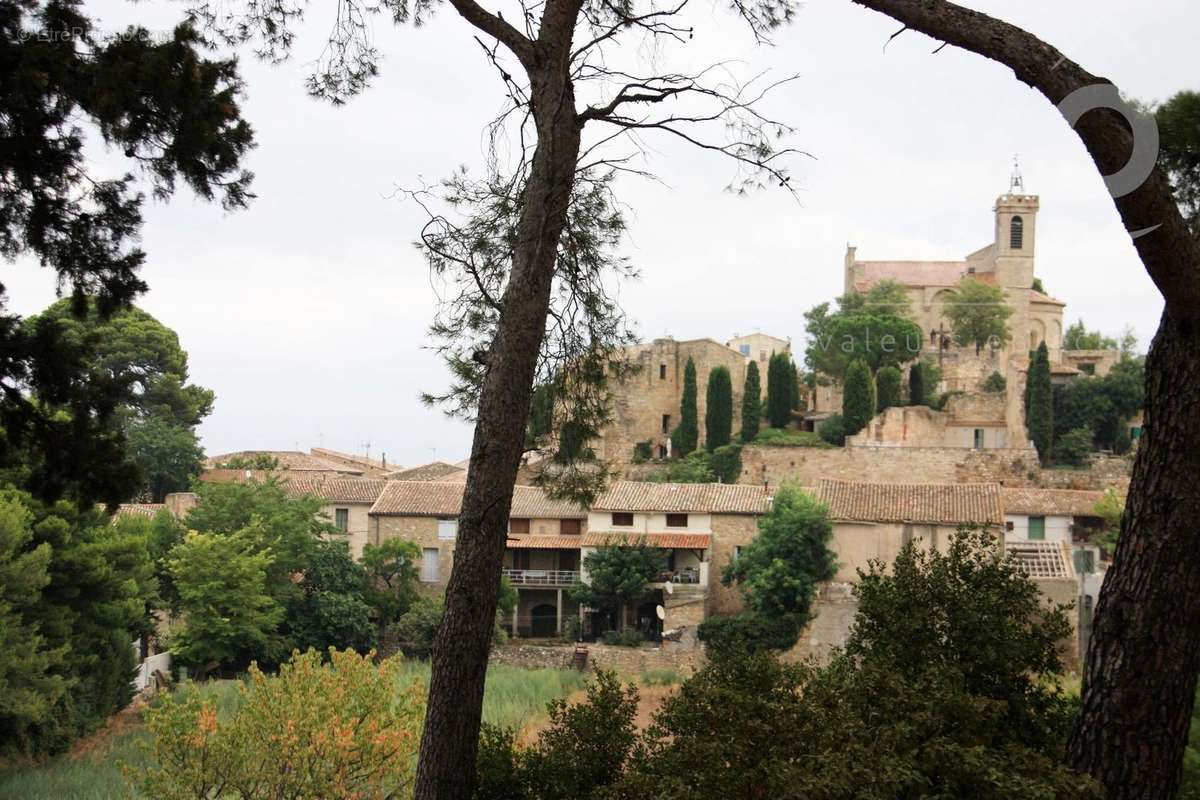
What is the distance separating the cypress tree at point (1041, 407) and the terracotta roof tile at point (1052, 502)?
5194mm

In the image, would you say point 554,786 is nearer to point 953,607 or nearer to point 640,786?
point 640,786

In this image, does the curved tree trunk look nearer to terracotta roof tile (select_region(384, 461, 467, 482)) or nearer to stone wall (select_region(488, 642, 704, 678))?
stone wall (select_region(488, 642, 704, 678))

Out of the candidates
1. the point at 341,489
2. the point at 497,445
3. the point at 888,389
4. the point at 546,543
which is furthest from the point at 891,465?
the point at 497,445

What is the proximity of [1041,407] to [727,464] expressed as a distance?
994 cm

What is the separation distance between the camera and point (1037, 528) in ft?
111

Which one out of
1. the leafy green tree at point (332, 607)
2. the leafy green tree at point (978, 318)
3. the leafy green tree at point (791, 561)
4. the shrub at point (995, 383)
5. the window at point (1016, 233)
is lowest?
the leafy green tree at point (332, 607)

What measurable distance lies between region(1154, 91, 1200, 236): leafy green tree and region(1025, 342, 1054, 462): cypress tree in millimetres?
36140

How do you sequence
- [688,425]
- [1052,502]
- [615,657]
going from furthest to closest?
[688,425], [1052,502], [615,657]

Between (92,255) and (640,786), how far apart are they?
439 centimetres

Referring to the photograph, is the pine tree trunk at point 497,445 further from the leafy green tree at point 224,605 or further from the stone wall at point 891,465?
the stone wall at point 891,465

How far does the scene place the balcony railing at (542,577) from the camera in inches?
1403

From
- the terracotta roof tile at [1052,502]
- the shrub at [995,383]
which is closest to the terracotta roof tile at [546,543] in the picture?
the terracotta roof tile at [1052,502]

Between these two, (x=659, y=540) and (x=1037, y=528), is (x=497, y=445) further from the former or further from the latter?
(x=1037, y=528)

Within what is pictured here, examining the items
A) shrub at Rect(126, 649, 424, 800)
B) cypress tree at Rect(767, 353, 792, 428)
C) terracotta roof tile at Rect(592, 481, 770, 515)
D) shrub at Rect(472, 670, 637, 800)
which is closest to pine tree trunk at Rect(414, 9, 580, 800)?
shrub at Rect(472, 670, 637, 800)
